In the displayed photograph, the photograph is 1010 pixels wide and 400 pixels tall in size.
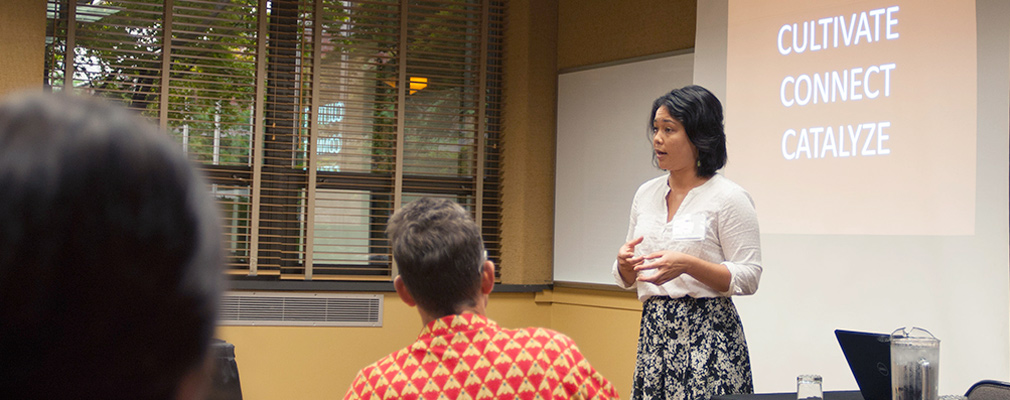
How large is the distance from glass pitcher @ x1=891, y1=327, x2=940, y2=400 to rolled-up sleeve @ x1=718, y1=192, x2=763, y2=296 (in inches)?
28.4

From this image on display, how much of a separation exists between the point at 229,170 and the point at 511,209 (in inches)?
67.9

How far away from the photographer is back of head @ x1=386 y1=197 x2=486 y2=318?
4.53 feet

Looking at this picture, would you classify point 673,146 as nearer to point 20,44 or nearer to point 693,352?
point 693,352

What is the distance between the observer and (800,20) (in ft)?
12.2

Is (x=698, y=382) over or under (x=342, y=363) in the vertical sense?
over

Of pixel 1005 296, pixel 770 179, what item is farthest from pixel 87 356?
pixel 770 179

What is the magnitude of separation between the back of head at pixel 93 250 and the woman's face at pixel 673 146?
2348mm

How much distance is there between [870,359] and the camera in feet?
5.96

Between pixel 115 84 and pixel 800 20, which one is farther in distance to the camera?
Result: pixel 115 84

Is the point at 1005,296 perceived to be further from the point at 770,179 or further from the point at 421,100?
the point at 421,100

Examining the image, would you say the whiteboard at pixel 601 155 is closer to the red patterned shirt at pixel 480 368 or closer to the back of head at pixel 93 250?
the red patterned shirt at pixel 480 368

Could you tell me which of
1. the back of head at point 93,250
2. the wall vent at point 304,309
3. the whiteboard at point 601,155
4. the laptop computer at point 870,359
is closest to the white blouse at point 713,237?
the laptop computer at point 870,359

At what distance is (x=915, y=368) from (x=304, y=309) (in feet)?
12.2

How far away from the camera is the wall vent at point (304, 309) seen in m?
4.68
